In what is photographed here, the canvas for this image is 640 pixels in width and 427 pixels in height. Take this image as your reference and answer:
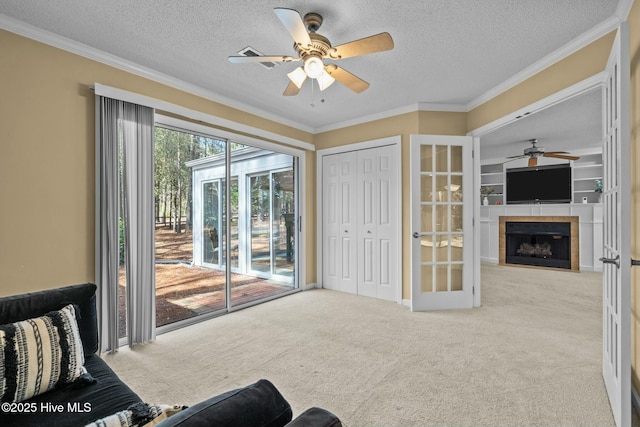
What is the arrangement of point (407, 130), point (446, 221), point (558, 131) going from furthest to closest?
point (558, 131), point (407, 130), point (446, 221)

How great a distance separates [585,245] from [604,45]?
218 inches

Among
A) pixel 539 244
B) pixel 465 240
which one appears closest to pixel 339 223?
pixel 465 240

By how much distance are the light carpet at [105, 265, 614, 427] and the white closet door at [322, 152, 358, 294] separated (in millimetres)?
774

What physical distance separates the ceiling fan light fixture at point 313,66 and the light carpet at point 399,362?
218cm

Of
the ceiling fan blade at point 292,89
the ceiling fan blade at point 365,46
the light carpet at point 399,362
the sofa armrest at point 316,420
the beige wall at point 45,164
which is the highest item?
the ceiling fan blade at point 365,46

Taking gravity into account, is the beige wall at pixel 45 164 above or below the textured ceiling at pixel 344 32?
below

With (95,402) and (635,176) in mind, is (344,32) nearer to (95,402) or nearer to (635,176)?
(635,176)

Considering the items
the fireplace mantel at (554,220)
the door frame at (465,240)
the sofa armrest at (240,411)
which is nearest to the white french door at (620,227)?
the sofa armrest at (240,411)

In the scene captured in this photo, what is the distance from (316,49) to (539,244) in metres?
7.20

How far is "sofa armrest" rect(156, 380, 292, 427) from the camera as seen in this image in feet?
2.12

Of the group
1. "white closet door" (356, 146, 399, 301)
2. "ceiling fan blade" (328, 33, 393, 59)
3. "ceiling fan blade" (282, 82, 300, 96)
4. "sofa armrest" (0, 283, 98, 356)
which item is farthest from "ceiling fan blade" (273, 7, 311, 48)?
"white closet door" (356, 146, 399, 301)

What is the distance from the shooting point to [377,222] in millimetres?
4305

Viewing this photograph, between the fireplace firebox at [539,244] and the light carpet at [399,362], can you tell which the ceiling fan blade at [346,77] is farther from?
the fireplace firebox at [539,244]

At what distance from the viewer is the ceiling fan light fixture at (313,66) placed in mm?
2115
